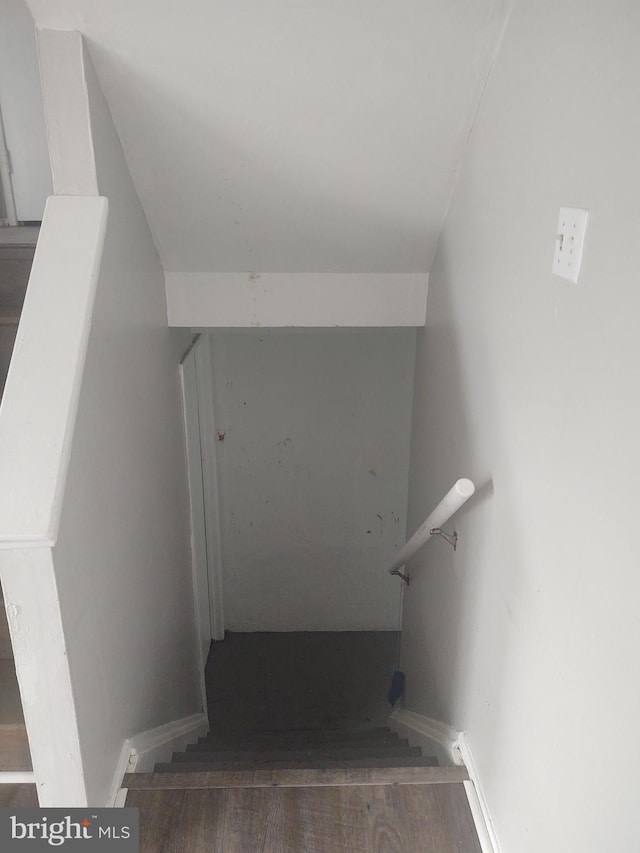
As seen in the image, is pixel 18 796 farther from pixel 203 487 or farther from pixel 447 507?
pixel 203 487

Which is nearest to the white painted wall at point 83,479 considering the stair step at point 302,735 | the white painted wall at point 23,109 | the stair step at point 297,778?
the stair step at point 297,778

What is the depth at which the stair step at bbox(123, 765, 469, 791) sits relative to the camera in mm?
1506

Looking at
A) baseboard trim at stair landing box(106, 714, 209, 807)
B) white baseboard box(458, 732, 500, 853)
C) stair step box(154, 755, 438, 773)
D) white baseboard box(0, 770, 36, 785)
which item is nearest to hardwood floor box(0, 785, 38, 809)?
white baseboard box(0, 770, 36, 785)

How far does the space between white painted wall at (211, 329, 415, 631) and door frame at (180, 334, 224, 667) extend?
0.30 ft

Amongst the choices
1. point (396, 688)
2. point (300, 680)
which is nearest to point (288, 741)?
point (300, 680)

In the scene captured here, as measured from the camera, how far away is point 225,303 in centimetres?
229

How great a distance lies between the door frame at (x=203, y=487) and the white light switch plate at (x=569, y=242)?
5.79ft

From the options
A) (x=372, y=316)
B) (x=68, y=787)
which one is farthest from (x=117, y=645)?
(x=372, y=316)

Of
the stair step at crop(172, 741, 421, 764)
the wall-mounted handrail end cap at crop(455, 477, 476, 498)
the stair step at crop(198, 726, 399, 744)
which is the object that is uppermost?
the wall-mounted handrail end cap at crop(455, 477, 476, 498)

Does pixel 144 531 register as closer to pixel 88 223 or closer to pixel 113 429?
pixel 113 429

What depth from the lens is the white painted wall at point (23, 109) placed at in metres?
2.16

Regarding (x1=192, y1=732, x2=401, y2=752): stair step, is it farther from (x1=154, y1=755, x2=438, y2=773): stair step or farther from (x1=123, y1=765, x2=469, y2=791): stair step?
(x1=123, y1=765, x2=469, y2=791): stair step

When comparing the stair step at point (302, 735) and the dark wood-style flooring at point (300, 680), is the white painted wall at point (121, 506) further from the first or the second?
the dark wood-style flooring at point (300, 680)

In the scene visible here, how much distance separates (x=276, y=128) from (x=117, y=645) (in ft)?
4.43
